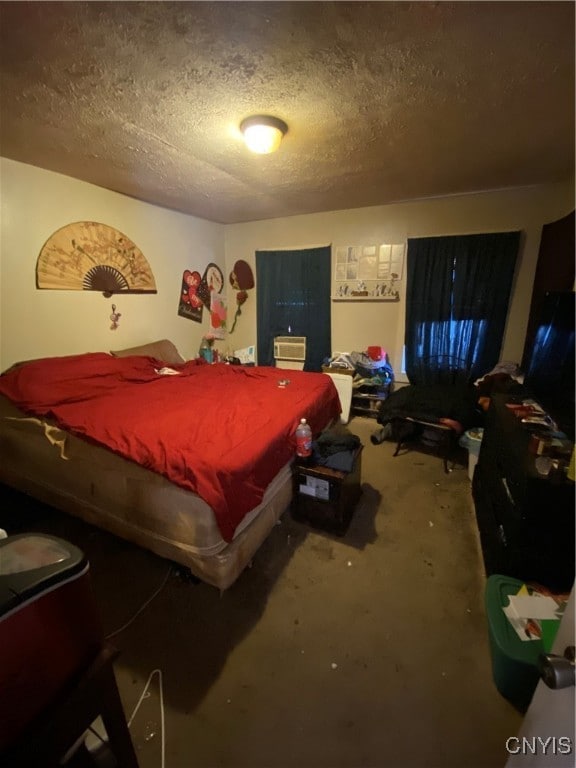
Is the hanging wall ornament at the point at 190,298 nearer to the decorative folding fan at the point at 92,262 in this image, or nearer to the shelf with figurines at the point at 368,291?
the decorative folding fan at the point at 92,262

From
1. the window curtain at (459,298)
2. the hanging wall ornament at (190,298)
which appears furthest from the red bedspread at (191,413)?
the window curtain at (459,298)

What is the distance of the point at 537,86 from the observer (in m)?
1.41

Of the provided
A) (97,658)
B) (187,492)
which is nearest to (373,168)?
(187,492)

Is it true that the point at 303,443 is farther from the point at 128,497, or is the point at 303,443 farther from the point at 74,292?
the point at 74,292

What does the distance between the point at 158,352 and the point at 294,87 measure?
2626 millimetres

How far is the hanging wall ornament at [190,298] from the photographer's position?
3805 mm

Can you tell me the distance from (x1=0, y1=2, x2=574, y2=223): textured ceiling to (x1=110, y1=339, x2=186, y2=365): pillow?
1525 mm

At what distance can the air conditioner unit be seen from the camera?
418 cm

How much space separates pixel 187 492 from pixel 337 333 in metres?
3.03

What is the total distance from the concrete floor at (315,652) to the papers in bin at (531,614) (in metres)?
0.27

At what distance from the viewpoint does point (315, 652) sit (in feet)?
4.37

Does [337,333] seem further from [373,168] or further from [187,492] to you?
[187,492]

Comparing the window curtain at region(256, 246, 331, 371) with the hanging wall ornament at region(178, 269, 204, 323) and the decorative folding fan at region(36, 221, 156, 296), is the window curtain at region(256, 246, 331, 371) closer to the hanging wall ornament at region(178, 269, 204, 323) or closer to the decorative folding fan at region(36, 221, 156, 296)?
the hanging wall ornament at region(178, 269, 204, 323)

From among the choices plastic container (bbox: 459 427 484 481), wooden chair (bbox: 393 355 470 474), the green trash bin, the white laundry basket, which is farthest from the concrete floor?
the white laundry basket
